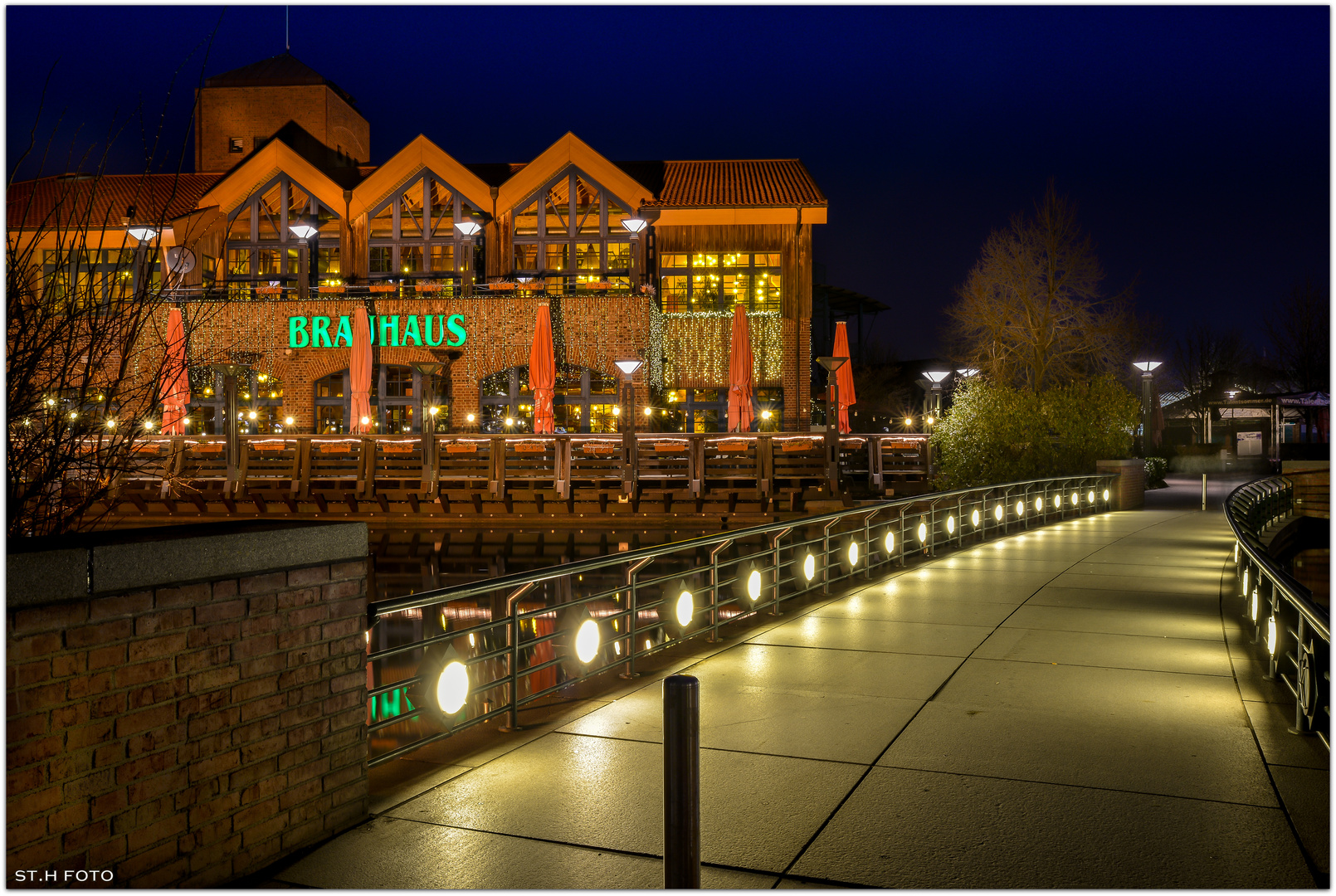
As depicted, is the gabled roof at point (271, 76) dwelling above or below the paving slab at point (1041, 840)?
above

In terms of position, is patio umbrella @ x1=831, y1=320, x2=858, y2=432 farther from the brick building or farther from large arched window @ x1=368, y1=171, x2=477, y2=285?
large arched window @ x1=368, y1=171, x2=477, y2=285

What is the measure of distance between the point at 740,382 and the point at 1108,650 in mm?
19040

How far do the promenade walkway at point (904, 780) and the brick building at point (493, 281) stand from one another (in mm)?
22004

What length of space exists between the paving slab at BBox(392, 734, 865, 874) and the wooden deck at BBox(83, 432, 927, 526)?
54.4 ft

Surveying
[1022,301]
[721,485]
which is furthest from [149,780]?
[1022,301]

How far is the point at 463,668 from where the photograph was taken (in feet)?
17.2

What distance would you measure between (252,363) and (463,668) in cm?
2783

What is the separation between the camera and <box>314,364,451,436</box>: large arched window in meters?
30.4

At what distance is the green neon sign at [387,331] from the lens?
29047mm

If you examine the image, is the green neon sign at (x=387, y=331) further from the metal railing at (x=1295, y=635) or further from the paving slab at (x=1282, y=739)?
the paving slab at (x=1282, y=739)

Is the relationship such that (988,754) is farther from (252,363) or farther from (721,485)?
(252,363)

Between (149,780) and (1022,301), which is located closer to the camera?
(149,780)

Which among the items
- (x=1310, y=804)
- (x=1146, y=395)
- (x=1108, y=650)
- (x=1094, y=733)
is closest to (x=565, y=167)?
(x=1146, y=395)

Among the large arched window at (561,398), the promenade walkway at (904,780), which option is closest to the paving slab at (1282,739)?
the promenade walkway at (904,780)
